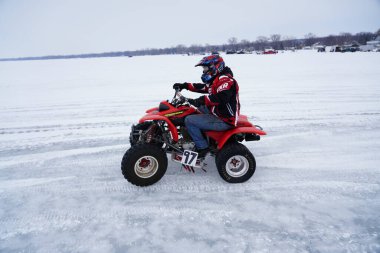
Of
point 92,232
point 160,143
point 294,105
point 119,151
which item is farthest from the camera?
point 294,105

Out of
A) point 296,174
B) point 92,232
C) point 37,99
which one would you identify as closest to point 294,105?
point 296,174

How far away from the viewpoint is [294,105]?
7.35m

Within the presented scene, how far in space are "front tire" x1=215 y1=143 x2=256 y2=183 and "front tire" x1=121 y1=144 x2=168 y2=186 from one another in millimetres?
707

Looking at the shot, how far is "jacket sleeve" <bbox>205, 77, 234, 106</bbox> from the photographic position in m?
3.23

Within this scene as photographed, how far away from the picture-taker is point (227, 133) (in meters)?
3.45

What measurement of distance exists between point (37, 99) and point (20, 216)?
277 inches

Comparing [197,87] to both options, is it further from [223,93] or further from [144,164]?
[144,164]

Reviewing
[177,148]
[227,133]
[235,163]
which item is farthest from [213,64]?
[235,163]

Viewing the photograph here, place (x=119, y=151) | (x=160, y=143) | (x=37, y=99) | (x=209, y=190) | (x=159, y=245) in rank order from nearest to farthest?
1. (x=159, y=245)
2. (x=209, y=190)
3. (x=160, y=143)
4. (x=119, y=151)
5. (x=37, y=99)

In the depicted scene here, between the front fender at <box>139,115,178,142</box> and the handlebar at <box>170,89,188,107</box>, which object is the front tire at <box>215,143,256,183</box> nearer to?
the front fender at <box>139,115,178,142</box>

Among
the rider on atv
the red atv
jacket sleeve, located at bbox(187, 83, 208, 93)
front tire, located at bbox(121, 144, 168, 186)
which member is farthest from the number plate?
jacket sleeve, located at bbox(187, 83, 208, 93)

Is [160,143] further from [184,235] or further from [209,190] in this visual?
[184,235]

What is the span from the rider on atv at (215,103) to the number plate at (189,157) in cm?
12

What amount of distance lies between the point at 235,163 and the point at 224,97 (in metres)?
0.91
